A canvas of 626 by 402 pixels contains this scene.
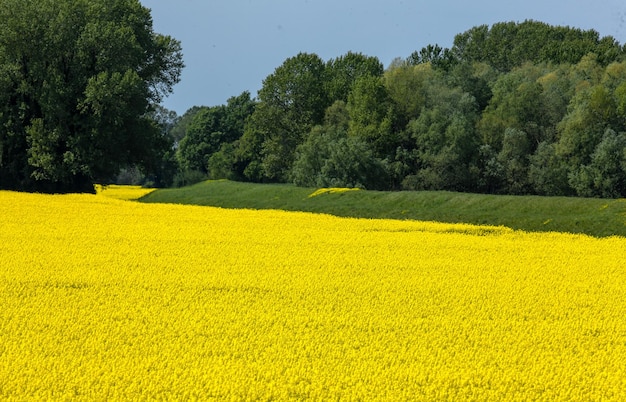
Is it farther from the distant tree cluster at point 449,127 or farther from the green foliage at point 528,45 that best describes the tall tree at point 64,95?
the green foliage at point 528,45

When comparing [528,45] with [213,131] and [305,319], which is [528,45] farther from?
[305,319]

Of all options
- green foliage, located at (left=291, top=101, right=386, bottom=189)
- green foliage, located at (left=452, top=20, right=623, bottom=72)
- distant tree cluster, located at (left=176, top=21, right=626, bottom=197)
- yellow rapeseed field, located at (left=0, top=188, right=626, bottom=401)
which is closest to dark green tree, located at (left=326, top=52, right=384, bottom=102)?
distant tree cluster, located at (left=176, top=21, right=626, bottom=197)

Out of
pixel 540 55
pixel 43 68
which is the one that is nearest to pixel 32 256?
pixel 43 68

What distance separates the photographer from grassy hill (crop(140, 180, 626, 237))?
29.4 m

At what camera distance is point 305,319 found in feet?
37.8

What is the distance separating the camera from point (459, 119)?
6481cm

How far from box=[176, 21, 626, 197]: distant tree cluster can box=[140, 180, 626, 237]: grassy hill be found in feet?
46.1

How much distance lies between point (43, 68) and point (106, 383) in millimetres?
46260

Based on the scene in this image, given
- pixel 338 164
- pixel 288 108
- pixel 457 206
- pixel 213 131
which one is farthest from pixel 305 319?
pixel 213 131

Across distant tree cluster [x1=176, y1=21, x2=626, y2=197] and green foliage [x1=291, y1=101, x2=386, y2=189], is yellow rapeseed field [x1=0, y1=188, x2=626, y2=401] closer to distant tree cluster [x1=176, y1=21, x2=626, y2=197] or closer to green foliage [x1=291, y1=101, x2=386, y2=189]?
distant tree cluster [x1=176, y1=21, x2=626, y2=197]

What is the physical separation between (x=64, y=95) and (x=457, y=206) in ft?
94.7

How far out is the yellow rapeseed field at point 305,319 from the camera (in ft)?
27.3

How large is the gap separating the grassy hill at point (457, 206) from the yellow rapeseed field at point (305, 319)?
7271 mm

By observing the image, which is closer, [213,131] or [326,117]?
[326,117]
